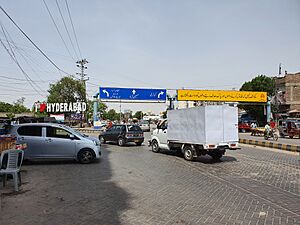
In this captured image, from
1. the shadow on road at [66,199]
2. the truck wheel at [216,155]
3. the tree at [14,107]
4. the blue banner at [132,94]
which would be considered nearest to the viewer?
the shadow on road at [66,199]

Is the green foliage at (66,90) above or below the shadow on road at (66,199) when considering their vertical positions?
above

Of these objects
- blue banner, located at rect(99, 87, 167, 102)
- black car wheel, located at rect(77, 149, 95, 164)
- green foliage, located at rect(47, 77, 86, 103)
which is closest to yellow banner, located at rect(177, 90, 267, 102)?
blue banner, located at rect(99, 87, 167, 102)

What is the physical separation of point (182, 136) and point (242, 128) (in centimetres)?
2928

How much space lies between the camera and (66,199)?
664 cm

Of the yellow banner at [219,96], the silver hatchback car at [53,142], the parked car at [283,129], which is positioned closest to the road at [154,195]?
the silver hatchback car at [53,142]

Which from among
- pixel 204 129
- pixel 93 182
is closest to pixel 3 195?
pixel 93 182

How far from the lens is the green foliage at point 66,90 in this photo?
2675 inches

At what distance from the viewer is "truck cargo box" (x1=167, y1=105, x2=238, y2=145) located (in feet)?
39.9

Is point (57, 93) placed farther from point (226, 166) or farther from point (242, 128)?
point (226, 166)

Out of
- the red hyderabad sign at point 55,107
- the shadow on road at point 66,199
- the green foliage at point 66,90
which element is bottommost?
the shadow on road at point 66,199

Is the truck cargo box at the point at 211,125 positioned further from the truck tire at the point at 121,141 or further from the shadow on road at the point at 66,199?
the truck tire at the point at 121,141

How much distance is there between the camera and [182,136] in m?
13.6

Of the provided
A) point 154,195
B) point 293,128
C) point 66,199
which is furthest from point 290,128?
point 66,199

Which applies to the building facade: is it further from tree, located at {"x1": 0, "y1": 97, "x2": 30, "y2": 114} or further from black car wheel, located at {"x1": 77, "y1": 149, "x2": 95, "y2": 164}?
tree, located at {"x1": 0, "y1": 97, "x2": 30, "y2": 114}
